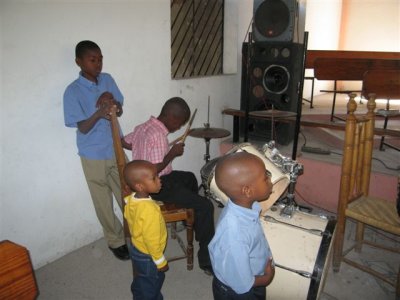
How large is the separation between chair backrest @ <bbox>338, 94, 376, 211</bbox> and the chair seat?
5 centimetres

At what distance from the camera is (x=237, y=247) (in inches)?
42.9

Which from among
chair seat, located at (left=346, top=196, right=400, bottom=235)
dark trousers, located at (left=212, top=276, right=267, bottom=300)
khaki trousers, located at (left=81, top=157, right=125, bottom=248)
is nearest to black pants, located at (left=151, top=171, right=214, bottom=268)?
khaki trousers, located at (left=81, top=157, right=125, bottom=248)

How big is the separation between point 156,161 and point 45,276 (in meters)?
1.06

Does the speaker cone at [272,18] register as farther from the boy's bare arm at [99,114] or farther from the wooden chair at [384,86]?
the boy's bare arm at [99,114]

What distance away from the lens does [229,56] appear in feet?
11.3

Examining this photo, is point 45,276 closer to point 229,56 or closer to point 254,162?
point 254,162

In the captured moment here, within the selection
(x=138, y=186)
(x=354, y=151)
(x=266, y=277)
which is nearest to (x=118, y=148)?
(x=138, y=186)

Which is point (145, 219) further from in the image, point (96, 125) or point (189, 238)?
point (96, 125)

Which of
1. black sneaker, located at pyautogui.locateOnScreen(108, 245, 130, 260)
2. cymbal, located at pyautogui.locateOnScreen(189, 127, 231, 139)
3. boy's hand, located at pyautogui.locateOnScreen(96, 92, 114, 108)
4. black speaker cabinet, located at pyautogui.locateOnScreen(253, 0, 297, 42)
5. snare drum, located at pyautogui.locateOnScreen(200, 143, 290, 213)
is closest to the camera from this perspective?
snare drum, located at pyautogui.locateOnScreen(200, 143, 290, 213)

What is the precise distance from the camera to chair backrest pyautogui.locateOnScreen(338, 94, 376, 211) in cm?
191

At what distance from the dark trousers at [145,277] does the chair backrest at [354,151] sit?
1.14 m

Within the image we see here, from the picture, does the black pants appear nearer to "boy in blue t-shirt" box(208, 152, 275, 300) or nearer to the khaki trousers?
the khaki trousers

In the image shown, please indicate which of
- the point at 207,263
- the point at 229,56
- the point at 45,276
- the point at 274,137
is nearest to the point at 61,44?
the point at 45,276

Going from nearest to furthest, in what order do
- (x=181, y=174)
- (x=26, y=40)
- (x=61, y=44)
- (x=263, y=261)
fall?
(x=263, y=261) → (x=26, y=40) → (x=61, y=44) → (x=181, y=174)
